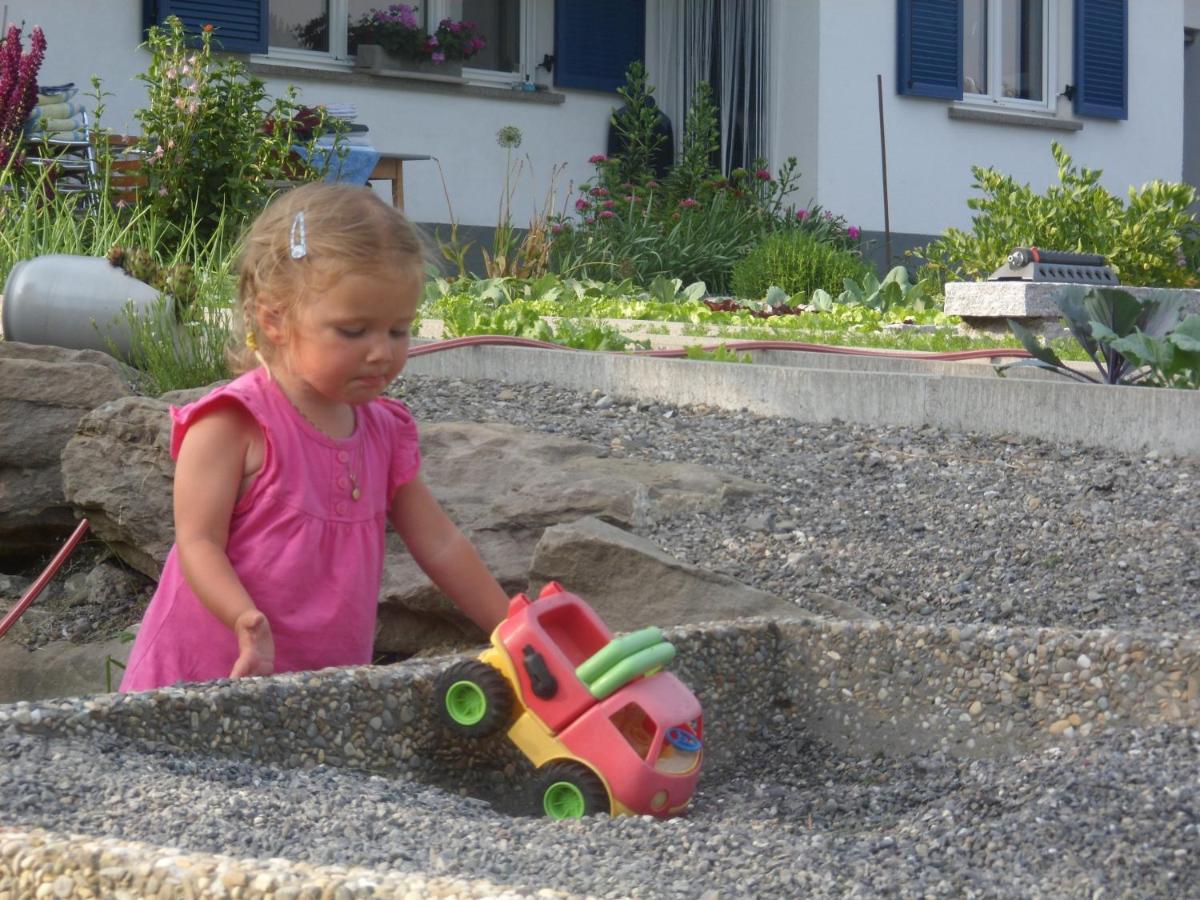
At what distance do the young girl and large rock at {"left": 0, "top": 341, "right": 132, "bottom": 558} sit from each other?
75.4 inches

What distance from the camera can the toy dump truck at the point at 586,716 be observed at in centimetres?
183

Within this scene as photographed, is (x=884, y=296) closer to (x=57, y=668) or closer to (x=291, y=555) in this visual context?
(x=57, y=668)

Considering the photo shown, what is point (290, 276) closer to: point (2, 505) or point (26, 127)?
point (2, 505)

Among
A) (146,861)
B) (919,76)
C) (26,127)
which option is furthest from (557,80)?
(146,861)

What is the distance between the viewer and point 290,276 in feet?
7.52

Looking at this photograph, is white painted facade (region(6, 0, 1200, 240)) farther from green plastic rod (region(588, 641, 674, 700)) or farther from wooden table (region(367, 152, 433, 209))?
green plastic rod (region(588, 641, 674, 700))

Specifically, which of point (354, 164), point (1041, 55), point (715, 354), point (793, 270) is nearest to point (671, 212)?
point (793, 270)

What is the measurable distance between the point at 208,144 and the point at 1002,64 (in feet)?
27.8

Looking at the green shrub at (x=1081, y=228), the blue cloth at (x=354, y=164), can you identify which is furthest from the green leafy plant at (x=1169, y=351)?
the blue cloth at (x=354, y=164)

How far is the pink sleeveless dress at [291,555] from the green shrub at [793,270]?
8.10m

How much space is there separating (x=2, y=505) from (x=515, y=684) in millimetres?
2792

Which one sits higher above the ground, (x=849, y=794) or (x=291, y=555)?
(x=291, y=555)

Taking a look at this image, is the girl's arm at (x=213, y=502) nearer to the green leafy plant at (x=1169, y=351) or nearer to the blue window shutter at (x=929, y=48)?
the green leafy plant at (x=1169, y=351)

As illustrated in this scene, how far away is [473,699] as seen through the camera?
193 cm
